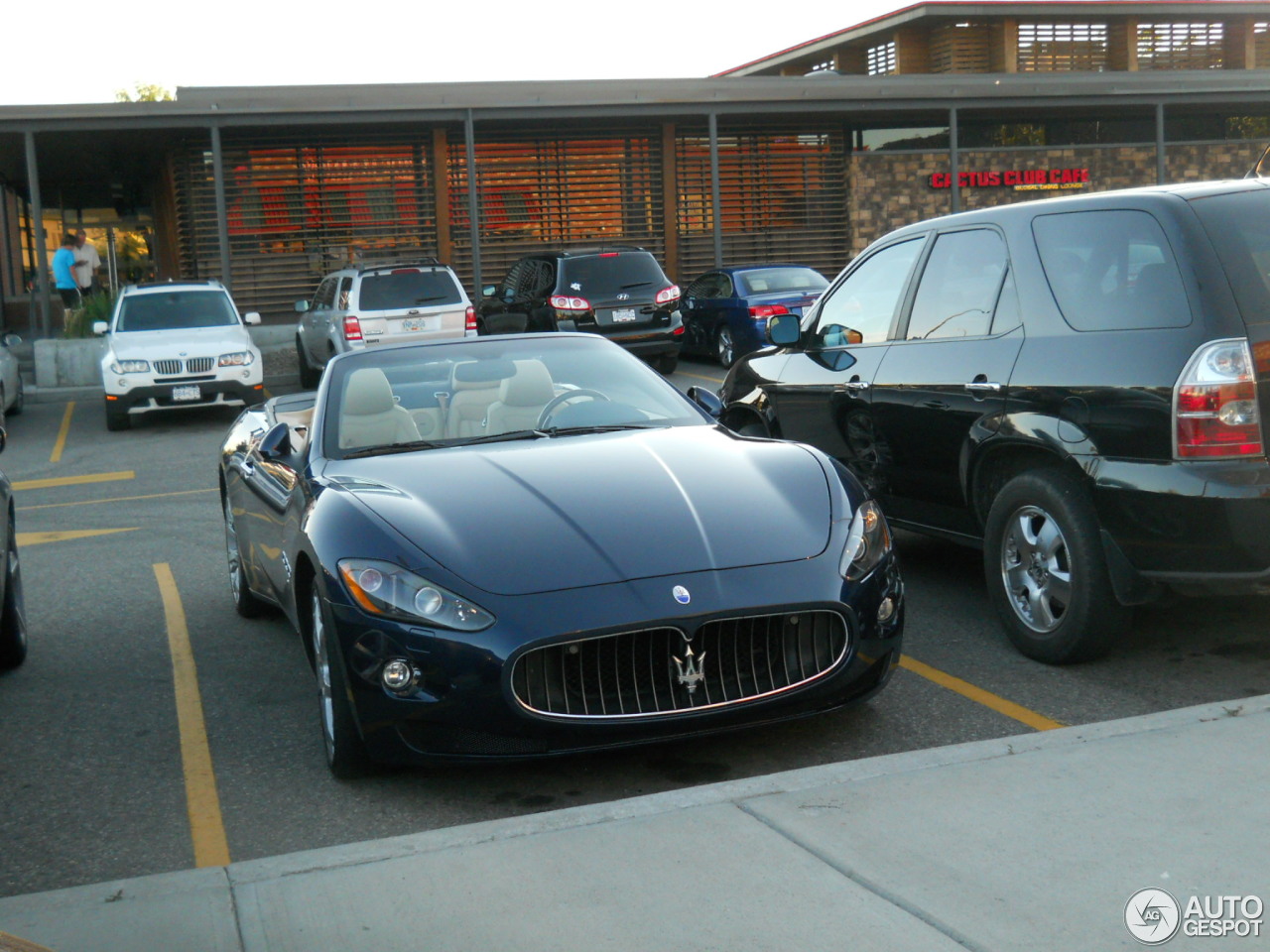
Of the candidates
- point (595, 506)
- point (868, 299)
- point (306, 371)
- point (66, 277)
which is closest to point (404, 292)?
point (306, 371)

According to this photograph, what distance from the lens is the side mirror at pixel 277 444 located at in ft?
19.0

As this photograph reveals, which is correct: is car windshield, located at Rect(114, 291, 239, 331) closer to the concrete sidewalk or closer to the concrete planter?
the concrete planter

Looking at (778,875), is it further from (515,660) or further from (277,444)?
(277,444)

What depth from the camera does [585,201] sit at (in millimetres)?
28812

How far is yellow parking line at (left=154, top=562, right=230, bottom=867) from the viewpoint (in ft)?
13.5

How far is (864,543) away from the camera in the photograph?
4.73 metres

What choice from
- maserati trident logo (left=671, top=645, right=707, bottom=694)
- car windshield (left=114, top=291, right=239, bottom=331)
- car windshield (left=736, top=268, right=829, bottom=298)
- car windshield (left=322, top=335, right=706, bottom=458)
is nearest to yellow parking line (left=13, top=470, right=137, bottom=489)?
car windshield (left=114, top=291, right=239, bottom=331)

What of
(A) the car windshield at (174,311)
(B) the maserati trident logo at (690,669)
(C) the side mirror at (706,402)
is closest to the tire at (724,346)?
(A) the car windshield at (174,311)

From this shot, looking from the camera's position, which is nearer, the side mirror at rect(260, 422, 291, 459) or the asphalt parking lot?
the asphalt parking lot

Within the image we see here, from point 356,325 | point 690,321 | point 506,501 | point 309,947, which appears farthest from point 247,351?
point 309,947

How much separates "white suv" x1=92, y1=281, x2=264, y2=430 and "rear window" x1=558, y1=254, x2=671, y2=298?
186 inches

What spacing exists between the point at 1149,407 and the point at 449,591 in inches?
101

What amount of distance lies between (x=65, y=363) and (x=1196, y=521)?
19127mm

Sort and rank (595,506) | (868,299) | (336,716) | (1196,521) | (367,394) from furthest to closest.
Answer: (868,299) → (367,394) → (1196,521) → (595,506) → (336,716)
